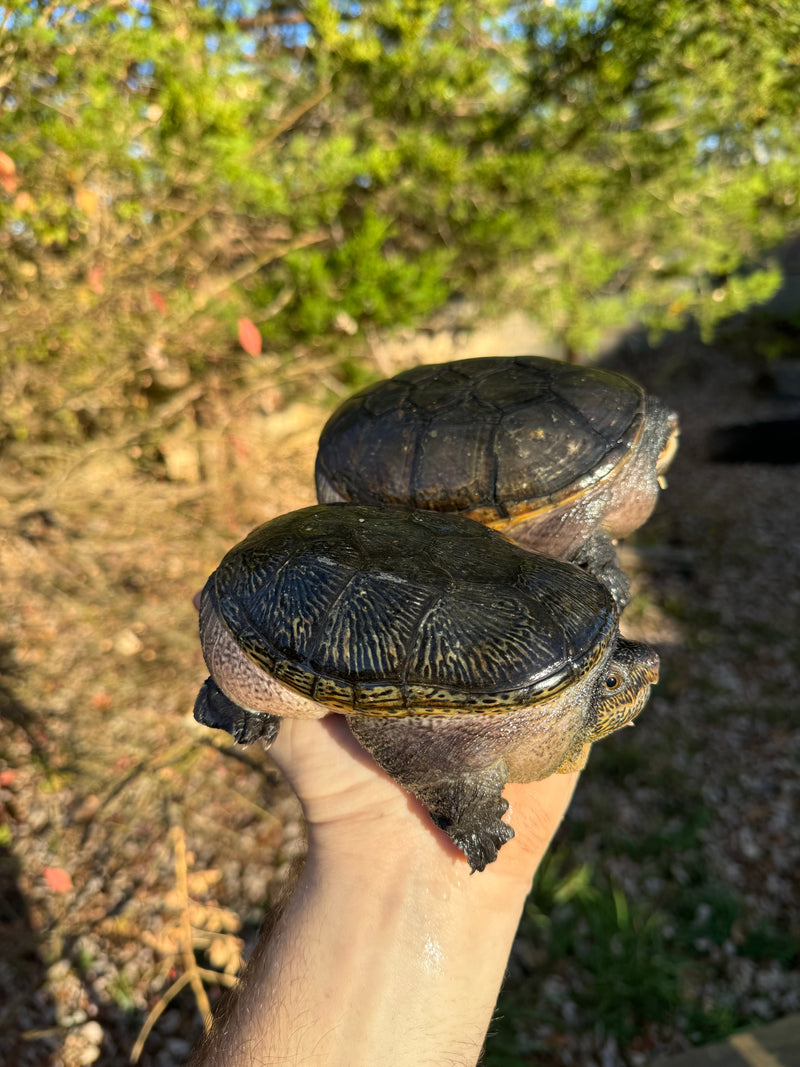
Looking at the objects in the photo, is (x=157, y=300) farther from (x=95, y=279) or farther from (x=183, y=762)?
(x=183, y=762)

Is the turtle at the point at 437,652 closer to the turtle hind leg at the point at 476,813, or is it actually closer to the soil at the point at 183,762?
the turtle hind leg at the point at 476,813

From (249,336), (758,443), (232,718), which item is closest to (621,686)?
(232,718)

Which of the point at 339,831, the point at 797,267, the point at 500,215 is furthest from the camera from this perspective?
the point at 797,267

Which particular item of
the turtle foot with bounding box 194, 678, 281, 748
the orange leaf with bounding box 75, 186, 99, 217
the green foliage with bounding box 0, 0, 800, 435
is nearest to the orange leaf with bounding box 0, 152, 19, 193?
the green foliage with bounding box 0, 0, 800, 435

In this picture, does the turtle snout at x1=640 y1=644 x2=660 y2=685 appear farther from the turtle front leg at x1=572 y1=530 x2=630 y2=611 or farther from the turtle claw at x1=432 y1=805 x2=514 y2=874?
the turtle claw at x1=432 y1=805 x2=514 y2=874

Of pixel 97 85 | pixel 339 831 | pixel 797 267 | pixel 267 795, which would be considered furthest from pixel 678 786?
pixel 797 267

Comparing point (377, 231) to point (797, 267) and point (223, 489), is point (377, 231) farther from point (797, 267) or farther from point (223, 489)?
point (797, 267)

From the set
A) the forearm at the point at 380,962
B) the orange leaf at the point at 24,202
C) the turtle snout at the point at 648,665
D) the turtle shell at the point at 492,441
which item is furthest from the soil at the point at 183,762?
the turtle snout at the point at 648,665
